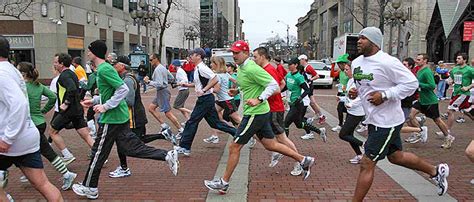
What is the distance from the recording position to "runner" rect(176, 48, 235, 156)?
23.6 feet

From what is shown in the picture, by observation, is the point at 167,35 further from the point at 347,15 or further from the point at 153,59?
the point at 153,59

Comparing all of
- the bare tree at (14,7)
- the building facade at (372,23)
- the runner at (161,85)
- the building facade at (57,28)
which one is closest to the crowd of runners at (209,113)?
the runner at (161,85)

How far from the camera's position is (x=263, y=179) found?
5887 mm

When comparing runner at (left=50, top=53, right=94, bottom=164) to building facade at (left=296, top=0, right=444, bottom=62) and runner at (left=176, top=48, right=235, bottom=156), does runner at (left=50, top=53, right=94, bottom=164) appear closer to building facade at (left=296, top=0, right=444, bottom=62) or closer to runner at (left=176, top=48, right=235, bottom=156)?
runner at (left=176, top=48, right=235, bottom=156)

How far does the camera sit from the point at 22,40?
2753 centimetres

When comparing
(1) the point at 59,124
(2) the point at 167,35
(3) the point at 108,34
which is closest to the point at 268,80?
(1) the point at 59,124

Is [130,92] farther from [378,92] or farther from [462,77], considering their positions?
[462,77]

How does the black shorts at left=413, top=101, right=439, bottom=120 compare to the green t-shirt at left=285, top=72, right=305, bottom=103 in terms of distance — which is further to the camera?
the green t-shirt at left=285, top=72, right=305, bottom=103

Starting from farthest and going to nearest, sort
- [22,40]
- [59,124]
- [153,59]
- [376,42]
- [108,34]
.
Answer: [108,34], [22,40], [153,59], [59,124], [376,42]

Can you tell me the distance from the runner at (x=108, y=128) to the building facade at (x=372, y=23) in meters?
23.2

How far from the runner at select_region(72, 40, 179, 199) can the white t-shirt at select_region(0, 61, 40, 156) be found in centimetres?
128

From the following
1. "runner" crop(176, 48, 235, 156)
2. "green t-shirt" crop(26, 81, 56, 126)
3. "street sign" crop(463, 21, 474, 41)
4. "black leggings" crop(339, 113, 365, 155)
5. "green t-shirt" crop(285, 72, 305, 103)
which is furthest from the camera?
"street sign" crop(463, 21, 474, 41)

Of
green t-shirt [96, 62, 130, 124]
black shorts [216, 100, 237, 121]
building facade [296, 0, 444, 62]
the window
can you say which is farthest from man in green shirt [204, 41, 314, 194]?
the window

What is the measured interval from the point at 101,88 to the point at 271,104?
2304 millimetres
